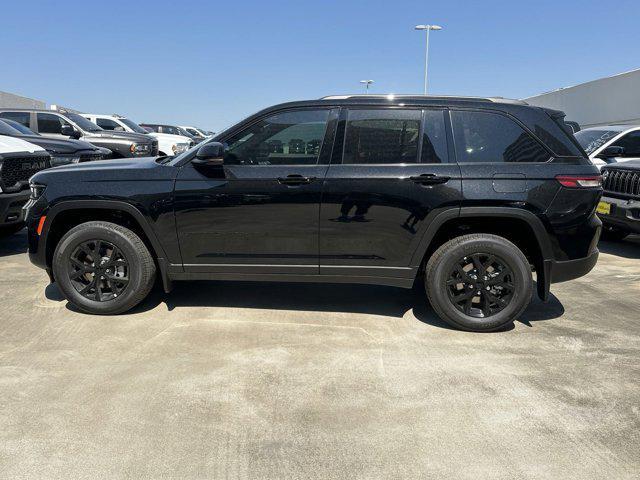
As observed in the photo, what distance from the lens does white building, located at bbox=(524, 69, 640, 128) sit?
61.2 feet

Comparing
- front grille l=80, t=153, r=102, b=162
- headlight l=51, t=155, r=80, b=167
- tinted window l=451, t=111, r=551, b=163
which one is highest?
tinted window l=451, t=111, r=551, b=163

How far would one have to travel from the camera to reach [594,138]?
8.95 meters

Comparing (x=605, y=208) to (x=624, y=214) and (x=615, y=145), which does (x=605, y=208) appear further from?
(x=615, y=145)

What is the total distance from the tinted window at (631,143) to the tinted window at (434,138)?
20.7 feet

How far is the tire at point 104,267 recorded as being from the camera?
4055 millimetres

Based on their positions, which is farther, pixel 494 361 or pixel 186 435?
pixel 494 361

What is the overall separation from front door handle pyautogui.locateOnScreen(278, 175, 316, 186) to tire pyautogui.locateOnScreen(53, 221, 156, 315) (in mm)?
1300

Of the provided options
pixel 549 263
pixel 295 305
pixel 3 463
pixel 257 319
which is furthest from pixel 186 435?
pixel 549 263

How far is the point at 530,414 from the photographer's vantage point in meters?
2.78

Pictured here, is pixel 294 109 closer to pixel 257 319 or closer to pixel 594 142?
pixel 257 319

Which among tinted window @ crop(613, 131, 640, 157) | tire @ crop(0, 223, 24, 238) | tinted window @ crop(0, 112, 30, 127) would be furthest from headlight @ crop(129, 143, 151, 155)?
tinted window @ crop(613, 131, 640, 157)

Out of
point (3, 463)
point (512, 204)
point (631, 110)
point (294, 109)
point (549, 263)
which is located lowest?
point (3, 463)

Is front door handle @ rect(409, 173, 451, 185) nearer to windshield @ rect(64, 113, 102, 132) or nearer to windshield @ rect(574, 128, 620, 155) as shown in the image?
windshield @ rect(574, 128, 620, 155)

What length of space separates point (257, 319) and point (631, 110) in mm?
19842
